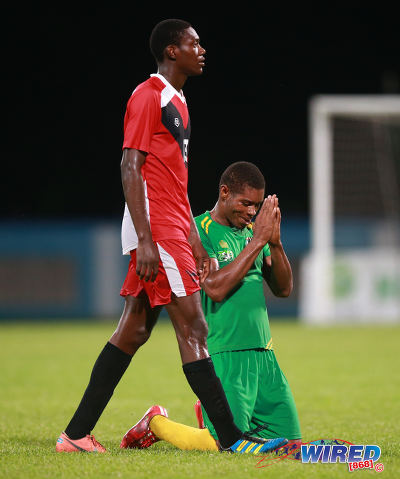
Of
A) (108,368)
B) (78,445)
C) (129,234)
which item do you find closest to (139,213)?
(129,234)

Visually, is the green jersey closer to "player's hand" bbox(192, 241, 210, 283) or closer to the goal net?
"player's hand" bbox(192, 241, 210, 283)

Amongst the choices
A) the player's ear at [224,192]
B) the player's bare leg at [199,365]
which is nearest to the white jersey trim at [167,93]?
the player's ear at [224,192]

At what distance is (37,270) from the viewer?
824 inches

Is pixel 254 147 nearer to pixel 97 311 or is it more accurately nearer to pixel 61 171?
pixel 61 171

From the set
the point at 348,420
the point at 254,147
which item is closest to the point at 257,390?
the point at 348,420

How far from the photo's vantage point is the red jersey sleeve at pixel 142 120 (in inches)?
155

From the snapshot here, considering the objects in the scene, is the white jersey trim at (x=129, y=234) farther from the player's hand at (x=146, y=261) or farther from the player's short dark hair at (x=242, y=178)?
the player's short dark hair at (x=242, y=178)

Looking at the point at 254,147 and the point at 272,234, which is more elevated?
the point at 254,147

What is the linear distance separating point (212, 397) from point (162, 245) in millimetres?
769

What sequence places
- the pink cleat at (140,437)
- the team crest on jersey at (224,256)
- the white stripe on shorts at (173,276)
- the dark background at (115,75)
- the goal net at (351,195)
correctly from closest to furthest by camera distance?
the white stripe on shorts at (173,276) → the pink cleat at (140,437) → the team crest on jersey at (224,256) → the goal net at (351,195) → the dark background at (115,75)

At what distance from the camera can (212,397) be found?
3920 millimetres

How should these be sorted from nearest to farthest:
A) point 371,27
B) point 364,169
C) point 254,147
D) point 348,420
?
point 348,420
point 364,169
point 371,27
point 254,147

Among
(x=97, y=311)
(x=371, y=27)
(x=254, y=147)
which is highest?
(x=371, y=27)

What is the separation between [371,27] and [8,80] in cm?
1351
